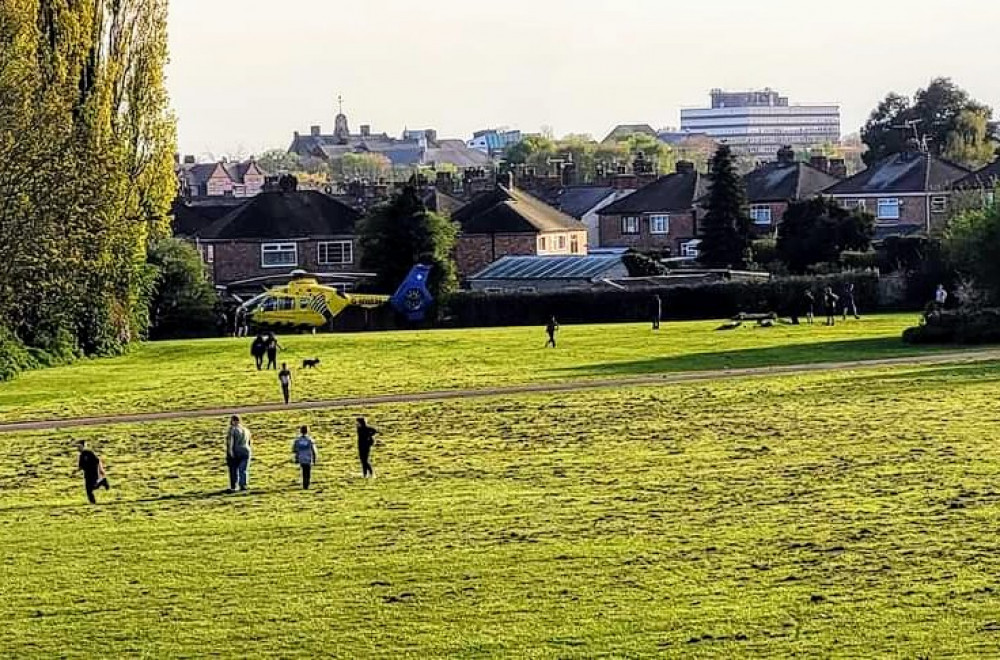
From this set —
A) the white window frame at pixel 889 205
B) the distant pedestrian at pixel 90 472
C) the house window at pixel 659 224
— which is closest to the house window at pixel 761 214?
the house window at pixel 659 224

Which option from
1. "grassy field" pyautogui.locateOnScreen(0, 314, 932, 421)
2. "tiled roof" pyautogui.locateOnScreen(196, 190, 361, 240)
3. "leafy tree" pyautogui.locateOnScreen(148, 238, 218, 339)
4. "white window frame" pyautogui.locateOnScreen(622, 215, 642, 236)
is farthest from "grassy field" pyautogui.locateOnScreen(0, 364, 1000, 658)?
"white window frame" pyautogui.locateOnScreen(622, 215, 642, 236)

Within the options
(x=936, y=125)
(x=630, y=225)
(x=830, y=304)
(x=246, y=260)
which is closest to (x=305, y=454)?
(x=830, y=304)

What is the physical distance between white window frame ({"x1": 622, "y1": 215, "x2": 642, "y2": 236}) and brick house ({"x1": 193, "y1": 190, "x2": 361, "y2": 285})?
23.4 meters

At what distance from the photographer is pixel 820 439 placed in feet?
115

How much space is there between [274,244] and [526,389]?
5367 cm

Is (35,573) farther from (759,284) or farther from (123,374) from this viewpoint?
(759,284)

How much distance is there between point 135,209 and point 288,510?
44.6 metres

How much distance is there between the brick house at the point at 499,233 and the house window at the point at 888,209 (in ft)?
66.9

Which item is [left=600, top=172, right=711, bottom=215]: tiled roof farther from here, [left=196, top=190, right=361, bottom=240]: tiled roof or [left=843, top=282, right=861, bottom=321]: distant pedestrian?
[left=843, top=282, right=861, bottom=321]: distant pedestrian

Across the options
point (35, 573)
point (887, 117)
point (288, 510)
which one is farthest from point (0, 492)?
point (887, 117)

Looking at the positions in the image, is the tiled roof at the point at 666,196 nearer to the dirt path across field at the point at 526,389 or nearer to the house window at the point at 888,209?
the house window at the point at 888,209

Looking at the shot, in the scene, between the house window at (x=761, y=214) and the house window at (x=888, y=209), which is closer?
the house window at (x=888, y=209)

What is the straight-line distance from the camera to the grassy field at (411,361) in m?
48.6

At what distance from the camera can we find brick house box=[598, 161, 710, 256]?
378 feet
